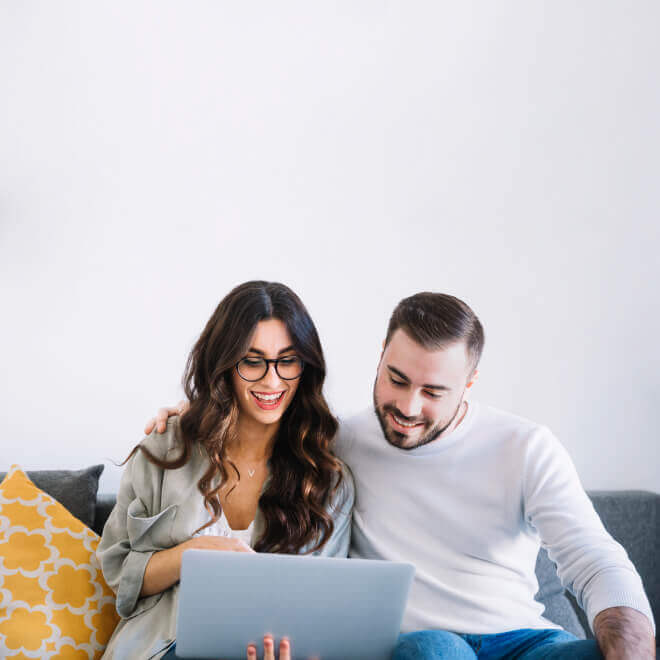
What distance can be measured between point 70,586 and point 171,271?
87 cm

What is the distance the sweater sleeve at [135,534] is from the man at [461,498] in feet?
1.52

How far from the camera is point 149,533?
159cm

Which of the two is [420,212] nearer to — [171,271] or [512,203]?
[512,203]

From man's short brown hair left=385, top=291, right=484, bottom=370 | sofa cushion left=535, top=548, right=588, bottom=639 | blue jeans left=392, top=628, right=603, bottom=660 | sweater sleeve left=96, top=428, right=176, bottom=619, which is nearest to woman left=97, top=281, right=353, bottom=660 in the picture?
sweater sleeve left=96, top=428, right=176, bottom=619

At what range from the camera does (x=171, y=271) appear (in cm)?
209

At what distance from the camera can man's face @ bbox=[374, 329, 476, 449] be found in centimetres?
154

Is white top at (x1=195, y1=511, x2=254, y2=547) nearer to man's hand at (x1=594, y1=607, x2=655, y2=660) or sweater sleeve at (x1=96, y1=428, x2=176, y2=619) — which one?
sweater sleeve at (x1=96, y1=428, x2=176, y2=619)

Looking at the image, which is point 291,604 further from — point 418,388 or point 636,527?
point 636,527

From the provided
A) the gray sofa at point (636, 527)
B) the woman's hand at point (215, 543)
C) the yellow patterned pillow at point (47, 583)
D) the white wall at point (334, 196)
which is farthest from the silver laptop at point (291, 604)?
the white wall at point (334, 196)

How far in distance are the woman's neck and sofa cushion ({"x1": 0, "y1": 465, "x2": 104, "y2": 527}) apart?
417 mm

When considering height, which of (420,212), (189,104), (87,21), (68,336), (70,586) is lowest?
(70,586)

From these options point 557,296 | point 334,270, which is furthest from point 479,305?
point 334,270

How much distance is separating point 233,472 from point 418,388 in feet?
1.59

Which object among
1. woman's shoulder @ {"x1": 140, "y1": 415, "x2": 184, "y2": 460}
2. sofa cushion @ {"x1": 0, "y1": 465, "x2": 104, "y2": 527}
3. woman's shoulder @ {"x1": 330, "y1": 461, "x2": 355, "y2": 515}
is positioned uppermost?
woman's shoulder @ {"x1": 140, "y1": 415, "x2": 184, "y2": 460}
